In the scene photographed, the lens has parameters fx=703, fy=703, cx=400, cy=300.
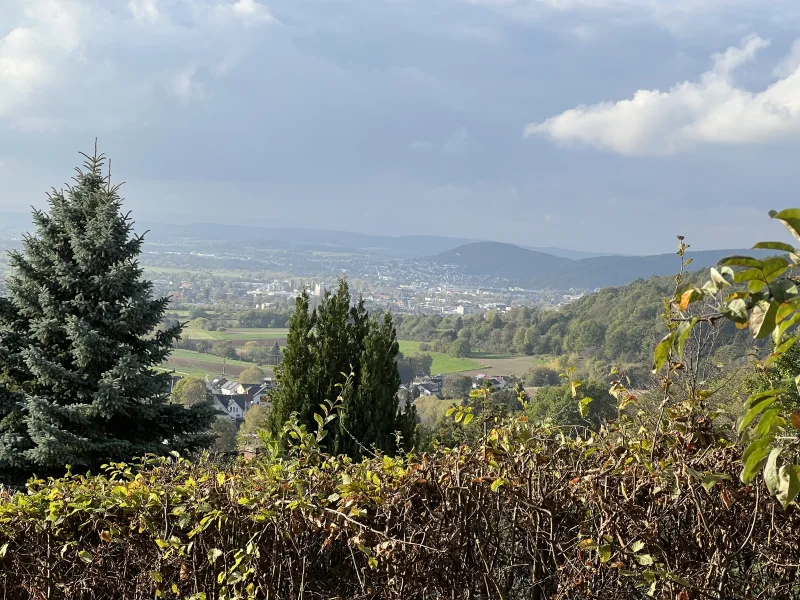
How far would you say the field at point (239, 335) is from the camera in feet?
164

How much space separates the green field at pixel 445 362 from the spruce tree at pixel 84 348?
32.8 meters

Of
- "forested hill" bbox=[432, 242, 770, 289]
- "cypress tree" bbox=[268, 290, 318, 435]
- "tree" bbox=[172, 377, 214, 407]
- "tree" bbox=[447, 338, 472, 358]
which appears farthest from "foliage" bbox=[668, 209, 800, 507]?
"forested hill" bbox=[432, 242, 770, 289]

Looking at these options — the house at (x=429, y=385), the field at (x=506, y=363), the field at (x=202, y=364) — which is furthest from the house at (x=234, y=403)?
the field at (x=506, y=363)

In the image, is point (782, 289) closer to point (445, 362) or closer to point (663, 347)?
point (663, 347)

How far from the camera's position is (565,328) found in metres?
50.0

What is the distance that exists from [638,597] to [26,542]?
188cm

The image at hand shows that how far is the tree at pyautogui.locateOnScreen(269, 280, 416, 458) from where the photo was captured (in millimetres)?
8336

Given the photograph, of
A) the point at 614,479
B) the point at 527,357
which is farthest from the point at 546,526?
the point at 527,357

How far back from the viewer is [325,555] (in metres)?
2.02

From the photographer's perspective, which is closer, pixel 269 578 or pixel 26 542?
pixel 269 578

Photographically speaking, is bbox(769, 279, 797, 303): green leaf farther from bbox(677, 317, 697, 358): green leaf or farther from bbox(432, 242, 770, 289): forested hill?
bbox(432, 242, 770, 289): forested hill

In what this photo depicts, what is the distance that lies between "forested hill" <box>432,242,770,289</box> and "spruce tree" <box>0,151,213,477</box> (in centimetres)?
5783

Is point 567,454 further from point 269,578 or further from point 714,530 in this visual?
point 269,578

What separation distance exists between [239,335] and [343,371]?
45873 mm
